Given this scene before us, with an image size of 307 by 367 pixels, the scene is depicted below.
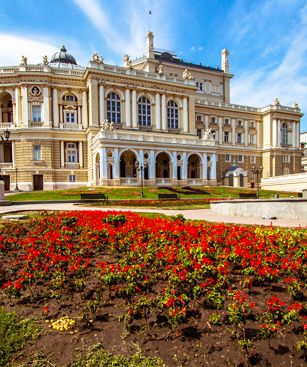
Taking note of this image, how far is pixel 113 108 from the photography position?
169 ft

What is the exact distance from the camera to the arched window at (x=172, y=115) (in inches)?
2221

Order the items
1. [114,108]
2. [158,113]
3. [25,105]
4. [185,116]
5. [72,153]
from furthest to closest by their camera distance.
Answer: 1. [185,116]
2. [158,113]
3. [114,108]
4. [72,153]
5. [25,105]

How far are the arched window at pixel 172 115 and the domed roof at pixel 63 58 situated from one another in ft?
95.0

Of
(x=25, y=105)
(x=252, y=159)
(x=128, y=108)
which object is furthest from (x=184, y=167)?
(x=25, y=105)

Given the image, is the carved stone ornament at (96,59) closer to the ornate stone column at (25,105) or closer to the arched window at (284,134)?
the ornate stone column at (25,105)

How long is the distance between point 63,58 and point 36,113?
2411 cm

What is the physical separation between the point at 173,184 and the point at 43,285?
41.0 meters

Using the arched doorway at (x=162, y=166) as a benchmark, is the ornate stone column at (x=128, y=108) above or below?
above

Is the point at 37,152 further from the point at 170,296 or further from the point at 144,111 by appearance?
the point at 170,296

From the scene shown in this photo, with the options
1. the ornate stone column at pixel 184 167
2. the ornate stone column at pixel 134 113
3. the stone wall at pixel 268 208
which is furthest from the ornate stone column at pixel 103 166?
the stone wall at pixel 268 208

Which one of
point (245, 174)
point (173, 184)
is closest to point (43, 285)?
point (173, 184)

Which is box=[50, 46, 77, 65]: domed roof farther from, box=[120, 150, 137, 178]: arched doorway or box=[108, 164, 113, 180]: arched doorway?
box=[108, 164, 113, 180]: arched doorway

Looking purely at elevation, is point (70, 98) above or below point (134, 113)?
above

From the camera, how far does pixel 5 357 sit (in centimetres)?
393
